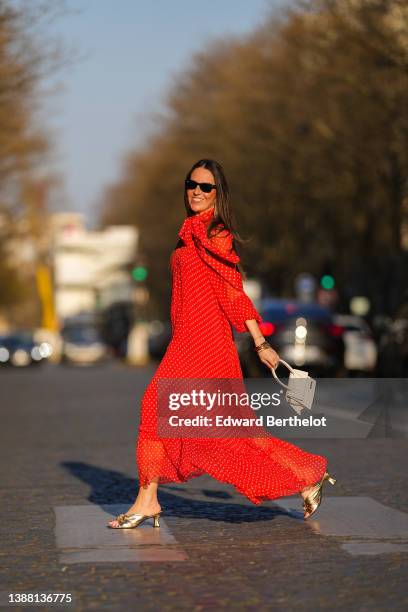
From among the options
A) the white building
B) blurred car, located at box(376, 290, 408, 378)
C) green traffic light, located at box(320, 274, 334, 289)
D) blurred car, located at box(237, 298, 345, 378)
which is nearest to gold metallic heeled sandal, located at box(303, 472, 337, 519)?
blurred car, located at box(376, 290, 408, 378)

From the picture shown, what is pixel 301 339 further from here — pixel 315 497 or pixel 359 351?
pixel 315 497

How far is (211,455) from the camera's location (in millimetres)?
8625

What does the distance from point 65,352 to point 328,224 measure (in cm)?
2247

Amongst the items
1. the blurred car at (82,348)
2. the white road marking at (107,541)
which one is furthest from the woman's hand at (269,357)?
the blurred car at (82,348)

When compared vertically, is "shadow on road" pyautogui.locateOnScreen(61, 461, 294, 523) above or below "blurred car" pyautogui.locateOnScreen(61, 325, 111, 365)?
above

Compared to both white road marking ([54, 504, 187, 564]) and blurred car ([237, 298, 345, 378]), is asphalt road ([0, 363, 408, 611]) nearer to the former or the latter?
white road marking ([54, 504, 187, 564])

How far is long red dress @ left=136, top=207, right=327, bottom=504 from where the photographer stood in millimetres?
8578

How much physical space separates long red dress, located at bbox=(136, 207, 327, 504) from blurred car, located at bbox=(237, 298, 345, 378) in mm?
21629

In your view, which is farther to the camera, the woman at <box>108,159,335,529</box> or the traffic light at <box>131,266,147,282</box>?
the traffic light at <box>131,266,147,282</box>

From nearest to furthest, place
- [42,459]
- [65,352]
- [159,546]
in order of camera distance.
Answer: [159,546]
[42,459]
[65,352]

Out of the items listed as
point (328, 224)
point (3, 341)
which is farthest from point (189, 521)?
point (3, 341)

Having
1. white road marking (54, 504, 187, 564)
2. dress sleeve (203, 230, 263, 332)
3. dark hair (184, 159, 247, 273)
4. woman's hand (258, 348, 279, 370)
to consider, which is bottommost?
white road marking (54, 504, 187, 564)

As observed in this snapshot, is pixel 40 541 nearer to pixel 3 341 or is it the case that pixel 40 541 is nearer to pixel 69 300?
pixel 3 341

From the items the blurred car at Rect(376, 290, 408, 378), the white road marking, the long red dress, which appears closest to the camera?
the white road marking
